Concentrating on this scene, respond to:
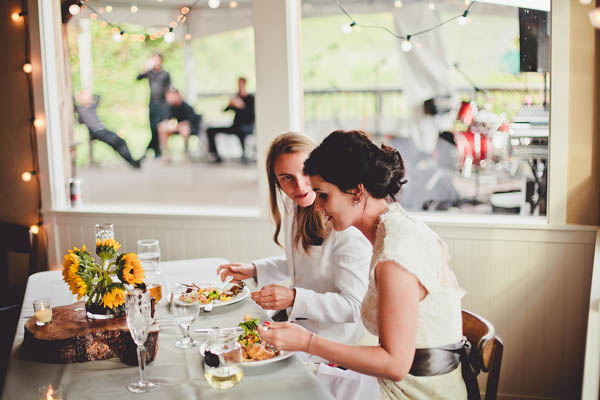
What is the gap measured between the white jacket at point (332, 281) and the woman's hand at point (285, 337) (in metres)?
0.42

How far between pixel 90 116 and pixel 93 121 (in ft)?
0.13

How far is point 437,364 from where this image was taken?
1.56 metres

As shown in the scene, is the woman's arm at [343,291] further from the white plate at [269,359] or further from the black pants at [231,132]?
the black pants at [231,132]

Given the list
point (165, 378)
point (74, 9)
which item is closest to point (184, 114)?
point (74, 9)

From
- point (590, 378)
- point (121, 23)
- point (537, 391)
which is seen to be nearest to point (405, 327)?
point (590, 378)

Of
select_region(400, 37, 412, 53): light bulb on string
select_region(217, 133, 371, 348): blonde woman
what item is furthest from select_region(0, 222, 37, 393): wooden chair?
select_region(400, 37, 412, 53): light bulb on string

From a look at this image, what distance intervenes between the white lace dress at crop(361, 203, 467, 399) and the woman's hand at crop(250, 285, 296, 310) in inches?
12.8

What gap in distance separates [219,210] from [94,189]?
12.1 ft

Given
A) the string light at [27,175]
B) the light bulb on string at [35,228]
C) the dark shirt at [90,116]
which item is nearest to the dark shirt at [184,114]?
the dark shirt at [90,116]

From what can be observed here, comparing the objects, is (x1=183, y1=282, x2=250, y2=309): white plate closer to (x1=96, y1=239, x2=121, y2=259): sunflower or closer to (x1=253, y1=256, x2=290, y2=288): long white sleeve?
(x1=253, y1=256, x2=290, y2=288): long white sleeve

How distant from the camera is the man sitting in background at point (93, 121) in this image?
4027 mm

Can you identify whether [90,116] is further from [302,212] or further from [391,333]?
[391,333]

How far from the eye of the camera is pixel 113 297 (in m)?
1.66

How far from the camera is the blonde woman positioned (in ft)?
6.19
